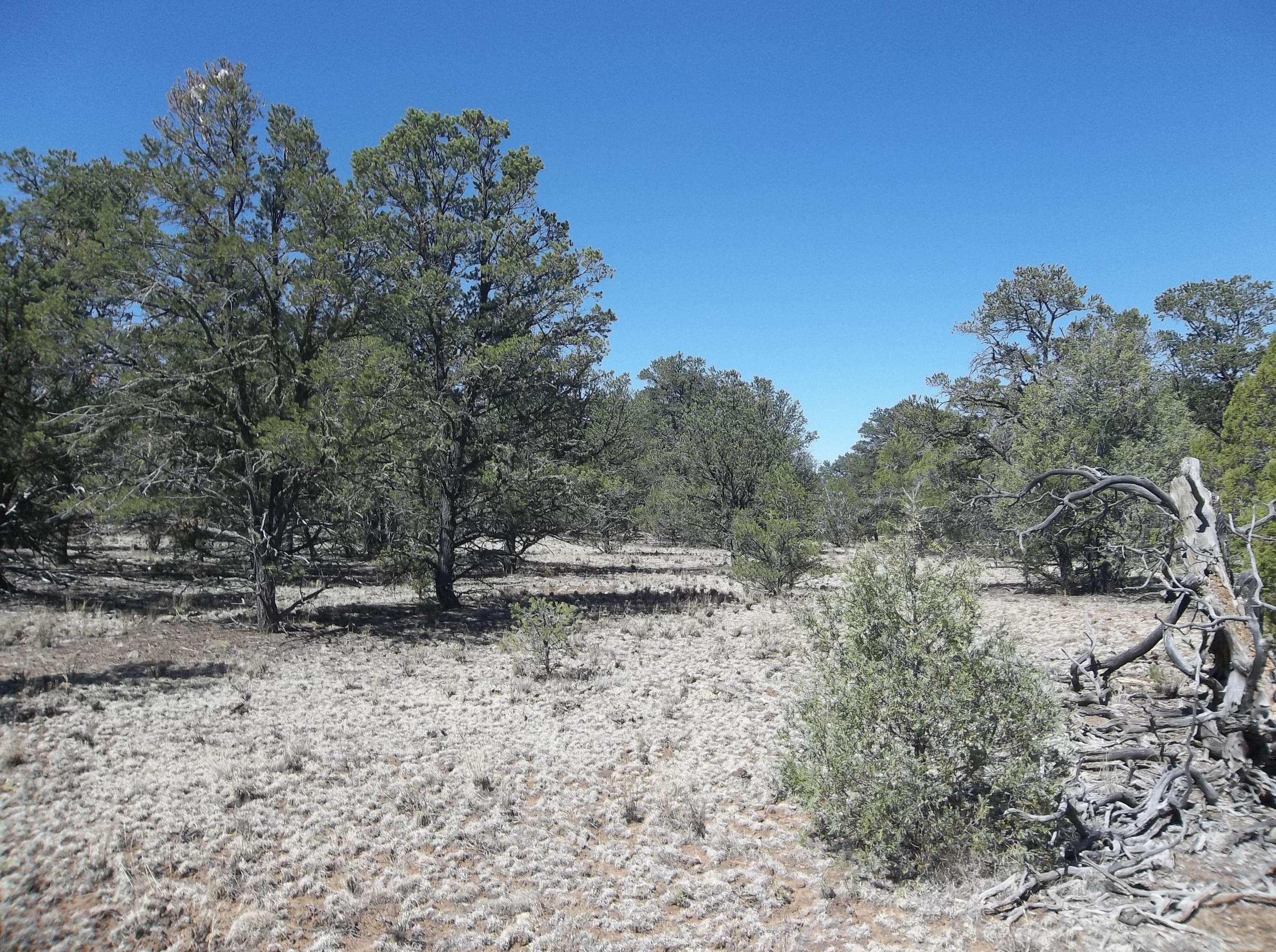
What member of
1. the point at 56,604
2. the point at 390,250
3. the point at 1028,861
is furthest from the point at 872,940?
the point at 56,604

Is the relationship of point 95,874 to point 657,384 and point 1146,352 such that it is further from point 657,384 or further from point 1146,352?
point 657,384

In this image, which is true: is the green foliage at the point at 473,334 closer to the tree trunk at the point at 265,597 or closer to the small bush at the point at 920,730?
the tree trunk at the point at 265,597

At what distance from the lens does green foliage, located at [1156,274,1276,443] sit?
33.1 metres

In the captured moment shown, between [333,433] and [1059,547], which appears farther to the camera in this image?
[1059,547]

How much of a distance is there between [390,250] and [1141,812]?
652 inches

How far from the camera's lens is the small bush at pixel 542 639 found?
1209 centimetres

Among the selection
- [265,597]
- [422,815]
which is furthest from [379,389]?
[422,815]

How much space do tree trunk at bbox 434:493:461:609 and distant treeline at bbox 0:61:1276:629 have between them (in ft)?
0.31

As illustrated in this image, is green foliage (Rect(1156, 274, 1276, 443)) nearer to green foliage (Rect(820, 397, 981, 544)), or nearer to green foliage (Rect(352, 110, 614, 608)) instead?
green foliage (Rect(820, 397, 981, 544))

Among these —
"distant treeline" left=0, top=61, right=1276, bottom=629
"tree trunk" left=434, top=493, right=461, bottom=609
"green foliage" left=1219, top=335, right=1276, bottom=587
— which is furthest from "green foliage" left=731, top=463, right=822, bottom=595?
"green foliage" left=1219, top=335, right=1276, bottom=587

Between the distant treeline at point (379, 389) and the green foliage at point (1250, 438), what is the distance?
0.16ft

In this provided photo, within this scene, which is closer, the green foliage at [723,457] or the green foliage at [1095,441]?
the green foliage at [1095,441]

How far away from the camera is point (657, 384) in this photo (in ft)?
191

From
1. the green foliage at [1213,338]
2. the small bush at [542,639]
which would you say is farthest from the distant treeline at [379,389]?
the green foliage at [1213,338]
